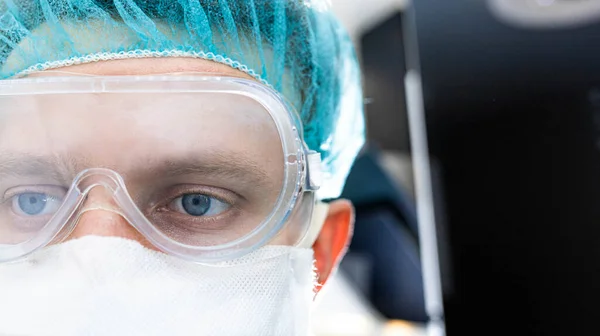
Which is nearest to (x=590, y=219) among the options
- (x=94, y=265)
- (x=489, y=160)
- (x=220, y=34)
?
(x=489, y=160)

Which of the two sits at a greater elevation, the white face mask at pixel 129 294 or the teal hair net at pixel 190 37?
the teal hair net at pixel 190 37

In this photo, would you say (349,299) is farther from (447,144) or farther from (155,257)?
(155,257)

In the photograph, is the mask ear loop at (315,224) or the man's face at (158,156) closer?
the man's face at (158,156)

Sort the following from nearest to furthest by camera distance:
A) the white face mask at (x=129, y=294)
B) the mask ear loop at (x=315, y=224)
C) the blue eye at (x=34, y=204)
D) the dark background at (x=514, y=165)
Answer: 1. the white face mask at (x=129, y=294)
2. the blue eye at (x=34, y=204)
3. the mask ear loop at (x=315, y=224)
4. the dark background at (x=514, y=165)

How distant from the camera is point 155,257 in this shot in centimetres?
88

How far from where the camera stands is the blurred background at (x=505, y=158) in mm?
1742

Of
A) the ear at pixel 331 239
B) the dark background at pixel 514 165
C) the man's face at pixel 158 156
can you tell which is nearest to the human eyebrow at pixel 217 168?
the man's face at pixel 158 156

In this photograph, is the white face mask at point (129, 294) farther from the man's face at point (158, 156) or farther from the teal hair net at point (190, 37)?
the teal hair net at point (190, 37)

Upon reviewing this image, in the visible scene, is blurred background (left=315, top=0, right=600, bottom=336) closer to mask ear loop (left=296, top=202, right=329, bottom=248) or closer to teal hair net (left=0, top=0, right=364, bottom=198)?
teal hair net (left=0, top=0, right=364, bottom=198)

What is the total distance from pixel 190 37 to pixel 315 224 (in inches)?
19.3

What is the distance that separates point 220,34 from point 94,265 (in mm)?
499

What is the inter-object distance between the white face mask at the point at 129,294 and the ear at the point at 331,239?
0.96 feet

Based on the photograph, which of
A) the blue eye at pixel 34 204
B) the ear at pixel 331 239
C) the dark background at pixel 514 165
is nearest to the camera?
the blue eye at pixel 34 204

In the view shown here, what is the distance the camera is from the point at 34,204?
3.00 ft
